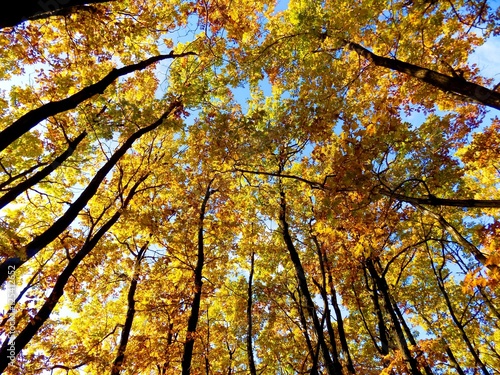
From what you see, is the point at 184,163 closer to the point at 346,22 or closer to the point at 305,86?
the point at 305,86

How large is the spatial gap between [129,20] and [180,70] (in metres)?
1.92

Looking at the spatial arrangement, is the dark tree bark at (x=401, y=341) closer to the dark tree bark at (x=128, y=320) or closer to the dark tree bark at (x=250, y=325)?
the dark tree bark at (x=250, y=325)

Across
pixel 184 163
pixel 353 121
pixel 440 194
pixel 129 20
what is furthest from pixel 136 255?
pixel 440 194

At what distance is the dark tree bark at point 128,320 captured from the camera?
9.94 m

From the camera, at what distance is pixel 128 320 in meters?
11.2

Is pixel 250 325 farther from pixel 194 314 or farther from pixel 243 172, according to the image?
pixel 243 172

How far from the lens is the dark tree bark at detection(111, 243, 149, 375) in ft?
32.6

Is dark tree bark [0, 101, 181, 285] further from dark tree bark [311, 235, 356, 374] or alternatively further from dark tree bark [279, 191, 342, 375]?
dark tree bark [311, 235, 356, 374]

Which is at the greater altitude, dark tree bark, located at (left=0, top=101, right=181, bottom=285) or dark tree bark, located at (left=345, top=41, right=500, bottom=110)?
dark tree bark, located at (left=345, top=41, right=500, bottom=110)

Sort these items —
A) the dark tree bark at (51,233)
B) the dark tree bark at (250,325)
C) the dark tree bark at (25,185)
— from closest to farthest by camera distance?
the dark tree bark at (51,233)
the dark tree bark at (25,185)
the dark tree bark at (250,325)

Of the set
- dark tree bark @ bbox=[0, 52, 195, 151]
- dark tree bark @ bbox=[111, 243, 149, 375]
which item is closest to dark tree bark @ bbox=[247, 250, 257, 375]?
dark tree bark @ bbox=[111, 243, 149, 375]

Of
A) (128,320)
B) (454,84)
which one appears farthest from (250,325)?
(454,84)

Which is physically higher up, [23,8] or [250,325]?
[250,325]

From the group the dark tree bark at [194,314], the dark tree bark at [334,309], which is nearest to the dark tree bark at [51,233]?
the dark tree bark at [194,314]
